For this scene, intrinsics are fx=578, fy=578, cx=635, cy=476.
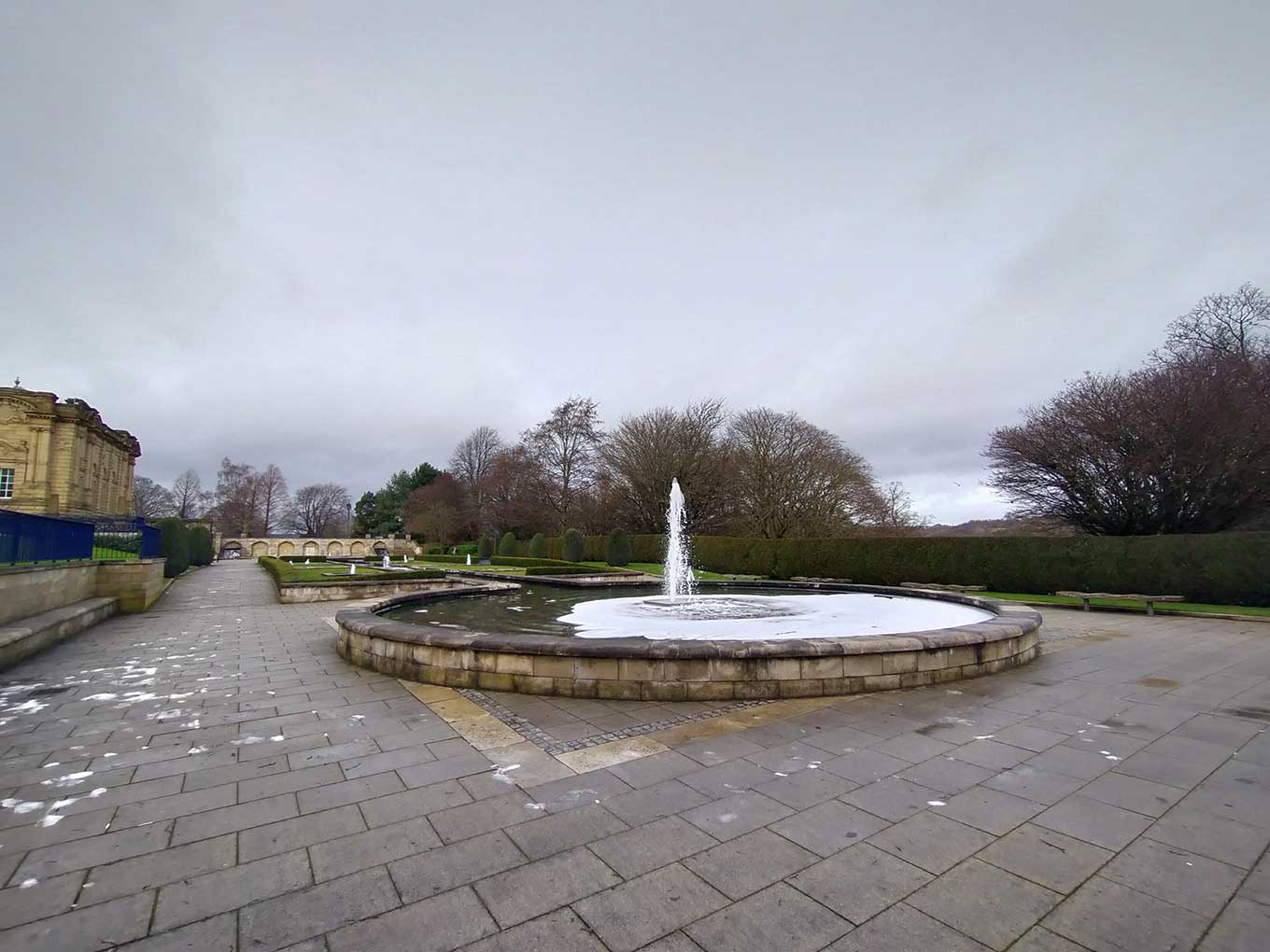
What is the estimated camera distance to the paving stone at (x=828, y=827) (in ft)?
9.56

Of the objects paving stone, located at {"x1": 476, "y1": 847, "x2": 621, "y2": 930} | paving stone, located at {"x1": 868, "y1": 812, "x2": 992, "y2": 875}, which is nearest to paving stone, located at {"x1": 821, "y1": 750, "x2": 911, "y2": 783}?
paving stone, located at {"x1": 868, "y1": 812, "x2": 992, "y2": 875}

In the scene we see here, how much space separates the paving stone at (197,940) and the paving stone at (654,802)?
62.4 inches

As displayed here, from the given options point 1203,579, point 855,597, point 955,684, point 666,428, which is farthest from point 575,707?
point 666,428

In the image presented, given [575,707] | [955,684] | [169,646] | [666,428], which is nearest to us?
[575,707]

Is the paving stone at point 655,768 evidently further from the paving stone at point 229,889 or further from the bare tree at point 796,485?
the bare tree at point 796,485

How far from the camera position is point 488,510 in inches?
1860

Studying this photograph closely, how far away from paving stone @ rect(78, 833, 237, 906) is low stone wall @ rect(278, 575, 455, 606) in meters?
11.8

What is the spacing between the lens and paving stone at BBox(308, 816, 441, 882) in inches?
107

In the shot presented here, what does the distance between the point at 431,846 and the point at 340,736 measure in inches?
84.0

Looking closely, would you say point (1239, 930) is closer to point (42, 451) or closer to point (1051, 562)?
point (1051, 562)

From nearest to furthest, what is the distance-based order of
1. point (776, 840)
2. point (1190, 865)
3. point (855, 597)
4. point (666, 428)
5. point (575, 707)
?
point (1190, 865) < point (776, 840) < point (575, 707) < point (855, 597) < point (666, 428)

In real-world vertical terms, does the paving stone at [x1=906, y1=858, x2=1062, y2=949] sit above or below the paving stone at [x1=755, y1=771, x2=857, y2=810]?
above

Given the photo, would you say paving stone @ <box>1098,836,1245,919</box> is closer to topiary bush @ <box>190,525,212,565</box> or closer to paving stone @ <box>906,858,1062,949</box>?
paving stone @ <box>906,858,1062,949</box>

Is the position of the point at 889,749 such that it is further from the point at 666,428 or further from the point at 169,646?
the point at 666,428
